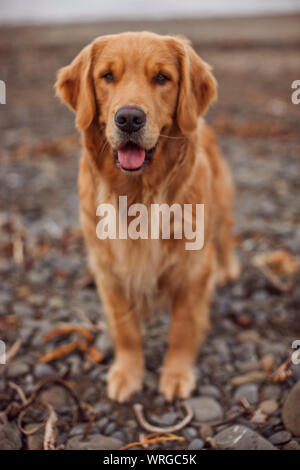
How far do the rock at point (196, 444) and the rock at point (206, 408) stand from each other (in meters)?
0.15

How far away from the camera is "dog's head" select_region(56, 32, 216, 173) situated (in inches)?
75.4

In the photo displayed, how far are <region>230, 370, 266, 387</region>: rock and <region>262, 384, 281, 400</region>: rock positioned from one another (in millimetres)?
69

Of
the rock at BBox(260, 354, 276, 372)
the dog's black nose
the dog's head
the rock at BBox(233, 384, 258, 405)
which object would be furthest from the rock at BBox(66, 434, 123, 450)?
the dog's black nose

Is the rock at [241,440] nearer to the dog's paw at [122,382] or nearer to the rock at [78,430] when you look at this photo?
the dog's paw at [122,382]

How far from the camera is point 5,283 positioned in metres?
3.37

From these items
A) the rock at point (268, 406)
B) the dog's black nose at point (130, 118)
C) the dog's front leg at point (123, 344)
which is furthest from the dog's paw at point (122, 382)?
the dog's black nose at point (130, 118)

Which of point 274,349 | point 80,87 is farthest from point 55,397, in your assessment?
point 80,87

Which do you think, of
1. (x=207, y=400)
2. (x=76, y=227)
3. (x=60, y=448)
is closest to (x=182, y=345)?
(x=207, y=400)

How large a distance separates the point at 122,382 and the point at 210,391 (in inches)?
21.1

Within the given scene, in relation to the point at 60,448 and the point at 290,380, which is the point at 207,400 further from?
the point at 60,448

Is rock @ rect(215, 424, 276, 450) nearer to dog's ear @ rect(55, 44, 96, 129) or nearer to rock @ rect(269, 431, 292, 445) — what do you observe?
rock @ rect(269, 431, 292, 445)

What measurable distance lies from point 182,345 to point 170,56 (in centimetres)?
170

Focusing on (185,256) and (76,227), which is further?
(76,227)

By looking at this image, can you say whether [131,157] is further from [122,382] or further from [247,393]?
[247,393]
